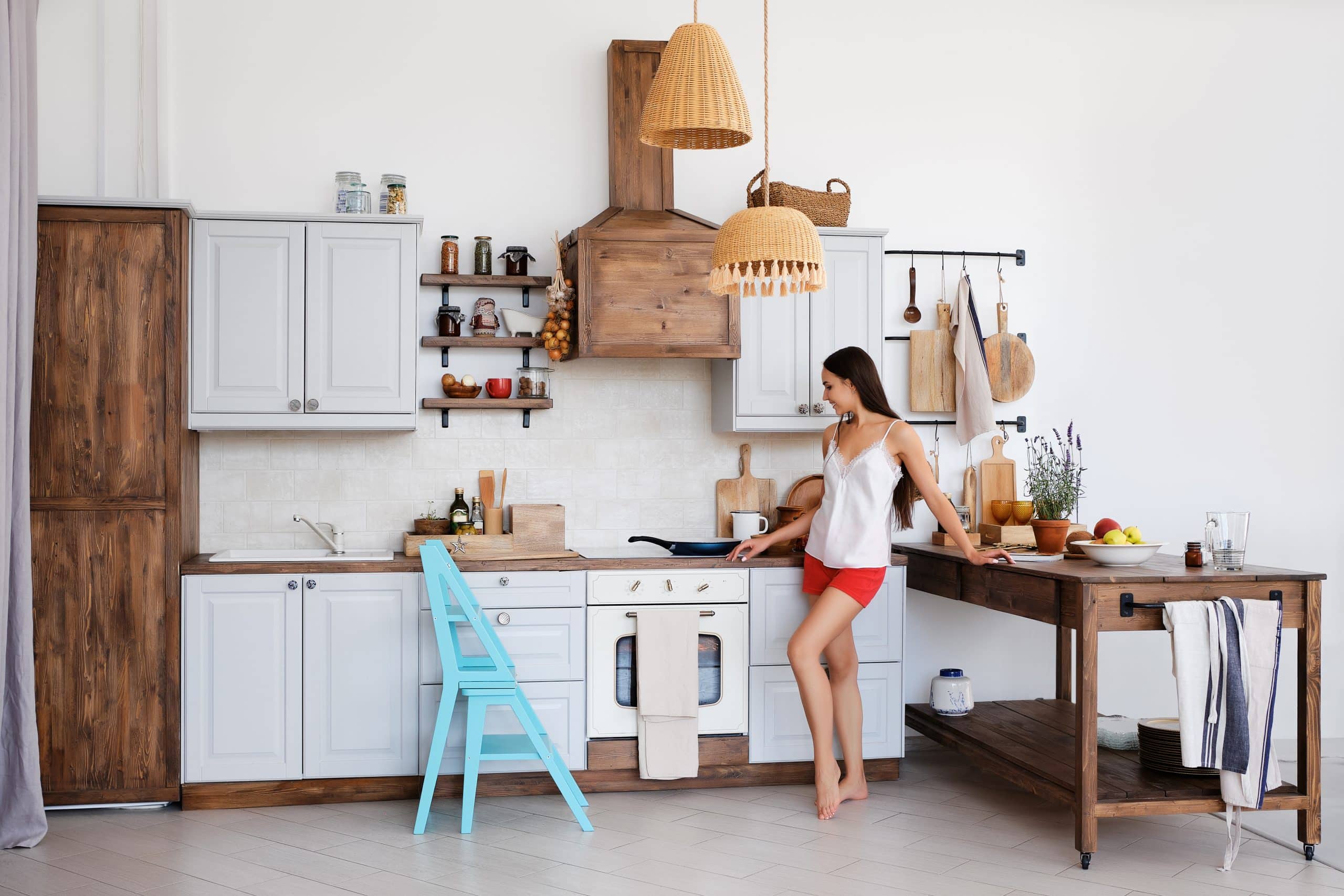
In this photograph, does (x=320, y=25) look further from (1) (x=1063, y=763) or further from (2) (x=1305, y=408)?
(2) (x=1305, y=408)

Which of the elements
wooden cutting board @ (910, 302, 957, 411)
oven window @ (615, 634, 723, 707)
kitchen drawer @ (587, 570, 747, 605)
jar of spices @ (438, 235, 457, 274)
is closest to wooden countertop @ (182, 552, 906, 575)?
kitchen drawer @ (587, 570, 747, 605)

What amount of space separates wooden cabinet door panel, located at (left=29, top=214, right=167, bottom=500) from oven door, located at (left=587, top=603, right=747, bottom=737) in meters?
1.72

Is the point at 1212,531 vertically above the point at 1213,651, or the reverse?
the point at 1212,531

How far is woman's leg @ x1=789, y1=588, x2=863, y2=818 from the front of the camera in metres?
4.07

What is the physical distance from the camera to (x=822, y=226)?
479 cm

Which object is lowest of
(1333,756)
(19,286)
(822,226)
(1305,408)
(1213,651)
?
(1333,756)

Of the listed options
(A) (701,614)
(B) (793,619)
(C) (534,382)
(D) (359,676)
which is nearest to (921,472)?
(B) (793,619)

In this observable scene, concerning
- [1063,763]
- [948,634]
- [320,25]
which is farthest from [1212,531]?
[320,25]

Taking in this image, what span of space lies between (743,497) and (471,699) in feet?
5.48

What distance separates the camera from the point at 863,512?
4172mm

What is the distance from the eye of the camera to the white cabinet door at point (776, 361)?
15.5ft

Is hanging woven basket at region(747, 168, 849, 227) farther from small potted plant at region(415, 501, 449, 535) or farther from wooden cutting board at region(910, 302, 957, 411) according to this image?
small potted plant at region(415, 501, 449, 535)

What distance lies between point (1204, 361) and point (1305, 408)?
0.55 meters

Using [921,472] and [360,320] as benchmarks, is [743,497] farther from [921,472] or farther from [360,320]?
[360,320]
